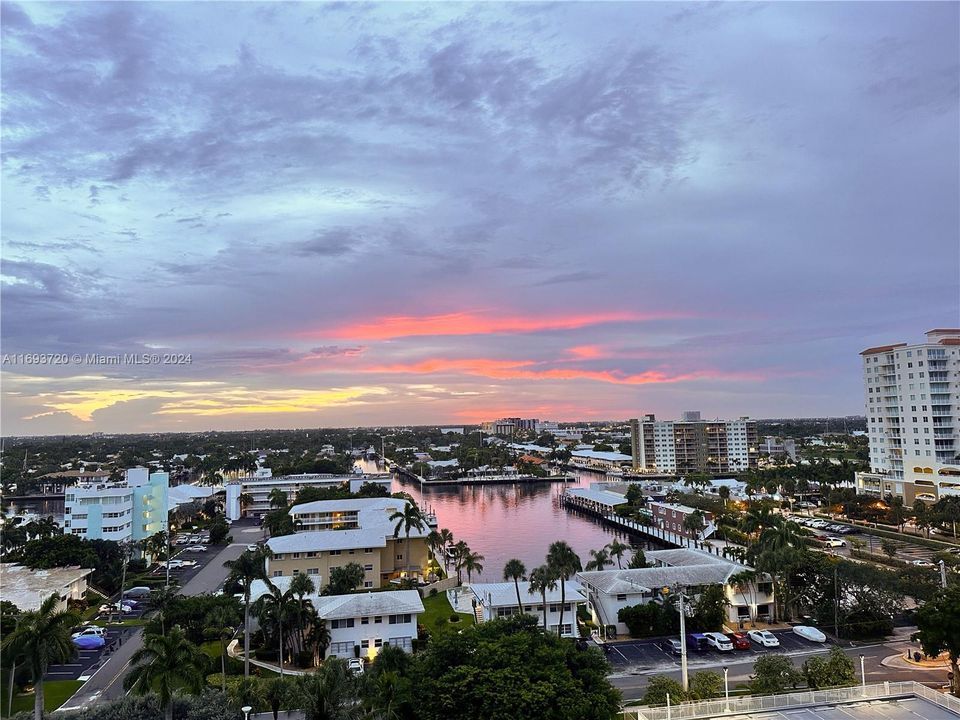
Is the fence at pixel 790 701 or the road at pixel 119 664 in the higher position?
the fence at pixel 790 701

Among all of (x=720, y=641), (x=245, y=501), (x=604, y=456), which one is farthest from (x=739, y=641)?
(x=604, y=456)

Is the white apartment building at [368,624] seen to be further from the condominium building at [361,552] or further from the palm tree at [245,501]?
the palm tree at [245,501]

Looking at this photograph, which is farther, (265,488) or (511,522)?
(265,488)

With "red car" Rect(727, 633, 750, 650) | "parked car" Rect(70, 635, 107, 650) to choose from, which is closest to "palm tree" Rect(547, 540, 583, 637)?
"red car" Rect(727, 633, 750, 650)

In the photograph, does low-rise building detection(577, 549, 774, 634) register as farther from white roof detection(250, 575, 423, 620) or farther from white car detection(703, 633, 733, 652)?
white roof detection(250, 575, 423, 620)

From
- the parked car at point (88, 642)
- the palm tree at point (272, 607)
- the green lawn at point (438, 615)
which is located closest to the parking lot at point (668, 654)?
the green lawn at point (438, 615)

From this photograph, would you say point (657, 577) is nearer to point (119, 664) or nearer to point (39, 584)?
point (119, 664)

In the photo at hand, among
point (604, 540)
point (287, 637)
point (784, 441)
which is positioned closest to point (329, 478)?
point (604, 540)
